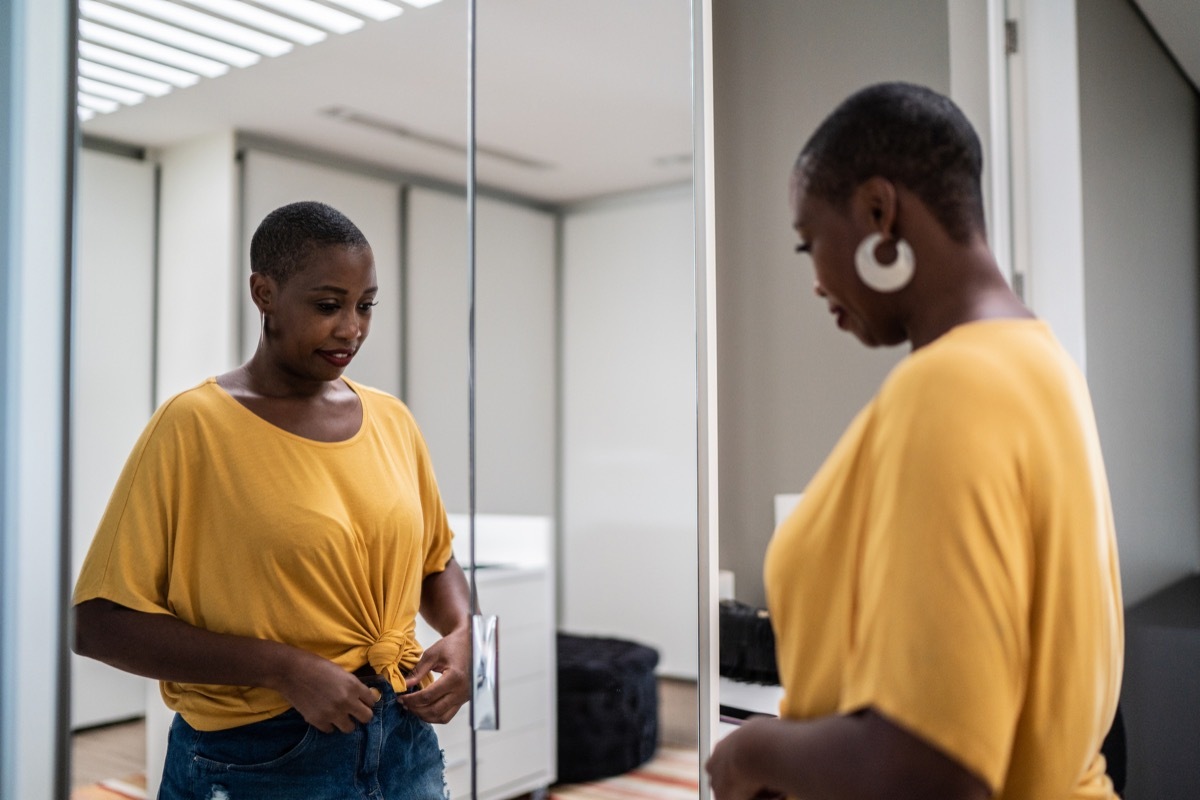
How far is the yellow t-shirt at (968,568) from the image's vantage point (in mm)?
612

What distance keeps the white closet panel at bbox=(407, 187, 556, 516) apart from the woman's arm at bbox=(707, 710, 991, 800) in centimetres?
64

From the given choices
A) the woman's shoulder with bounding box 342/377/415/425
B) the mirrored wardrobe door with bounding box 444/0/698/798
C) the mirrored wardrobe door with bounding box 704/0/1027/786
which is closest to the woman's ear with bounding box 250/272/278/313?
the woman's shoulder with bounding box 342/377/415/425

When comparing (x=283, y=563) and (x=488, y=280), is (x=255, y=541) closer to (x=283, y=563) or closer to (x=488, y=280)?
(x=283, y=563)

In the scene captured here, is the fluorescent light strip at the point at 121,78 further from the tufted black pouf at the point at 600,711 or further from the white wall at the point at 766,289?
the tufted black pouf at the point at 600,711

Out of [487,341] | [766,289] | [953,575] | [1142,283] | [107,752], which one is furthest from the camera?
[1142,283]

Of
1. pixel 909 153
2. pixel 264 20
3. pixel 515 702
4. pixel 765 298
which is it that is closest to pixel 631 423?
pixel 515 702

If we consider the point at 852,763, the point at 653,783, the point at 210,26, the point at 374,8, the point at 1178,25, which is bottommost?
the point at 653,783

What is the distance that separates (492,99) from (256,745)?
0.92m

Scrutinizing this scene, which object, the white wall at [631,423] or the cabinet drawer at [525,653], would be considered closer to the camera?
the cabinet drawer at [525,653]

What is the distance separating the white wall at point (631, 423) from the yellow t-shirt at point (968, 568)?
0.88m

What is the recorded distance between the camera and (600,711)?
2.23m

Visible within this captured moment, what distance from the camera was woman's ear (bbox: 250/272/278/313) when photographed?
1016 millimetres

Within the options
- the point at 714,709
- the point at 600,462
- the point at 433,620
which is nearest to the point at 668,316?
the point at 600,462

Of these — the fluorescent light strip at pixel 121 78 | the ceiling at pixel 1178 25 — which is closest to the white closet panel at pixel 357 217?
the fluorescent light strip at pixel 121 78
